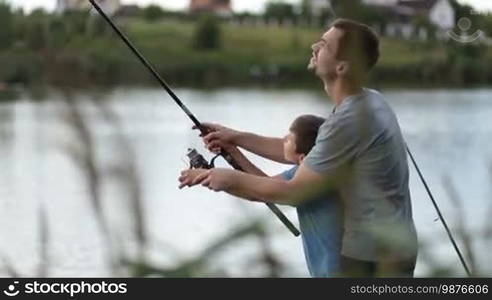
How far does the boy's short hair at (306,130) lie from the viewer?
2.71 m

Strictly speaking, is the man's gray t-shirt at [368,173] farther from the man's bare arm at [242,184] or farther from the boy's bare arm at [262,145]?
the boy's bare arm at [262,145]

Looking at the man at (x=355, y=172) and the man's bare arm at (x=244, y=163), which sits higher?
the man's bare arm at (x=244, y=163)

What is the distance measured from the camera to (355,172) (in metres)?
1.37

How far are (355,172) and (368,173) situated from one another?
66 cm

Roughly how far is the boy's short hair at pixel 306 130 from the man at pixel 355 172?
19 cm

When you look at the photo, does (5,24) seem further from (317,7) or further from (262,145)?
(262,145)

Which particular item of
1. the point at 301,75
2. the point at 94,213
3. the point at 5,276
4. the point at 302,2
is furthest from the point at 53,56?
the point at 301,75

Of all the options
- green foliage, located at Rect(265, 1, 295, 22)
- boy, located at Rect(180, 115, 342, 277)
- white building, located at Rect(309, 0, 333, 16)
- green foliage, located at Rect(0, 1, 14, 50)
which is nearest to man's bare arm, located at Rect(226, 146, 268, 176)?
boy, located at Rect(180, 115, 342, 277)

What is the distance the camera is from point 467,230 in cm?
146

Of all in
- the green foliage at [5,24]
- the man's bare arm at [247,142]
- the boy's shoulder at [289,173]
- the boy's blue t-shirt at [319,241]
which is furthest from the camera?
the man's bare arm at [247,142]

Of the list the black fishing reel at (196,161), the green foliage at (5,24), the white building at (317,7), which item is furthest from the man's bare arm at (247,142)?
the green foliage at (5,24)

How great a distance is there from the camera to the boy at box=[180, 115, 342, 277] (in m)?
1.58

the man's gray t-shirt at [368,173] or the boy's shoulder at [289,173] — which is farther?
the boy's shoulder at [289,173]

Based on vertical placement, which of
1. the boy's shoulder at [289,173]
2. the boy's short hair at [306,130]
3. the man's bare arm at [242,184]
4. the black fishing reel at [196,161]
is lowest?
the man's bare arm at [242,184]
